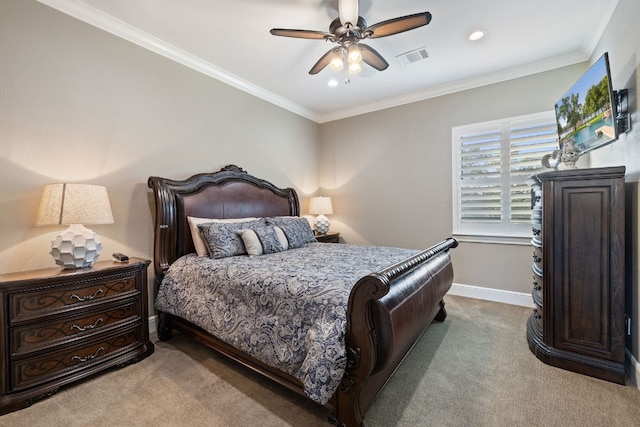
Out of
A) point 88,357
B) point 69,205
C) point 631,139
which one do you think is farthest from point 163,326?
point 631,139

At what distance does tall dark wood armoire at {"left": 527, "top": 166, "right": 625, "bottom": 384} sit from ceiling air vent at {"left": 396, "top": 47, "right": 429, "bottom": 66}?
1.78 metres

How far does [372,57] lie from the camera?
96.3 inches

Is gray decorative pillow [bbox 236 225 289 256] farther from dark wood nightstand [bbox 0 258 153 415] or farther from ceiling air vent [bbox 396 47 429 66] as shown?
ceiling air vent [bbox 396 47 429 66]

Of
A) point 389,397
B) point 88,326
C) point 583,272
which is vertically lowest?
point 389,397

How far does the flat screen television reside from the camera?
6.55ft

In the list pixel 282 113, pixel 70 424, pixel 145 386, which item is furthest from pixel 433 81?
pixel 70 424

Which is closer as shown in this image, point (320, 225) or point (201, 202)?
point (201, 202)

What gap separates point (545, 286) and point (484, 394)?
3.25 ft

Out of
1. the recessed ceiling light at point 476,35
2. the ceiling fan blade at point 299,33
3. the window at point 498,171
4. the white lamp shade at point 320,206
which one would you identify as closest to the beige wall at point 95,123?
the white lamp shade at point 320,206

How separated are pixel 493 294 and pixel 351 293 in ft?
9.83

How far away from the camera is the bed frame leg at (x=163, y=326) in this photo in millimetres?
2605

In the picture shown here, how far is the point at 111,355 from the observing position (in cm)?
211

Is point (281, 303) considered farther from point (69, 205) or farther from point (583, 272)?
point (583, 272)

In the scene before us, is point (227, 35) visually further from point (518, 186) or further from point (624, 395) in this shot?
point (624, 395)
